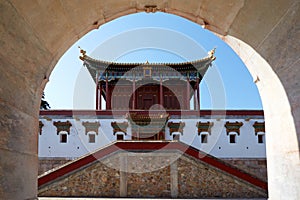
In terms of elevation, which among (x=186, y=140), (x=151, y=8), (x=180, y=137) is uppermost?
(x=151, y=8)

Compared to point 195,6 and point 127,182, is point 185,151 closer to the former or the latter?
point 127,182

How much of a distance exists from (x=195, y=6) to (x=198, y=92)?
58.8ft

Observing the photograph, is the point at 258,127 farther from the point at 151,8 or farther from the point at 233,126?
the point at 151,8

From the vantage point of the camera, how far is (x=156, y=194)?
420 inches

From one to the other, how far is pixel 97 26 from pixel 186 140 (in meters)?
14.8

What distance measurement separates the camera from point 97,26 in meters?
3.57

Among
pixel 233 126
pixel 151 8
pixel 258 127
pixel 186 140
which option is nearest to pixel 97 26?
pixel 151 8

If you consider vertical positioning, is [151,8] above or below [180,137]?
above

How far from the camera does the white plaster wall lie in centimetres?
1722

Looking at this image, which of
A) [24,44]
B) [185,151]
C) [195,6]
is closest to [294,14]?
[195,6]

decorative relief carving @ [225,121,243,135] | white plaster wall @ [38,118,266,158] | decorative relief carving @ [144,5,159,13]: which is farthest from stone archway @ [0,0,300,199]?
decorative relief carving @ [225,121,243,135]

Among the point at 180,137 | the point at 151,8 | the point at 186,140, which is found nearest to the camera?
the point at 151,8

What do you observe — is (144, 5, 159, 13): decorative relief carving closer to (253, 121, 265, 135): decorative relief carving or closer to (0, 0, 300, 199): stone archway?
(0, 0, 300, 199): stone archway

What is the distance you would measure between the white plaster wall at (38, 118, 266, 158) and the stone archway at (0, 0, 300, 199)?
47.4ft
